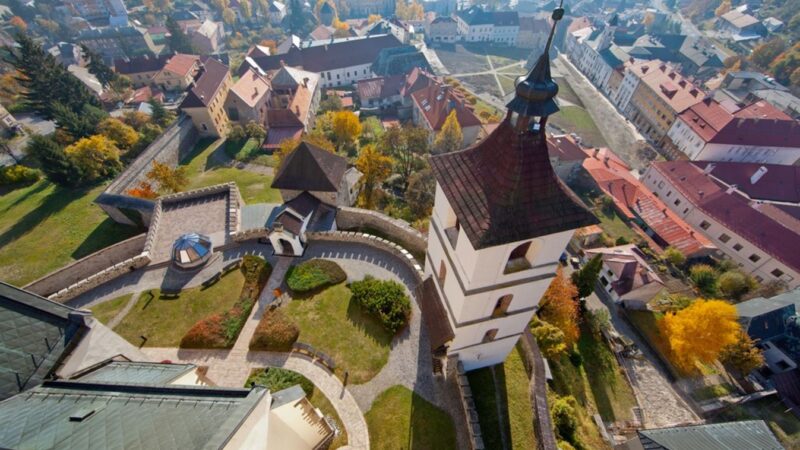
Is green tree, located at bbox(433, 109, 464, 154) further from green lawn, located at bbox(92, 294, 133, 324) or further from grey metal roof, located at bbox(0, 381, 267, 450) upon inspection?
grey metal roof, located at bbox(0, 381, 267, 450)

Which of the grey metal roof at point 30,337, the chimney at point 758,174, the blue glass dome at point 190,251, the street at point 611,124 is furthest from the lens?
the street at point 611,124

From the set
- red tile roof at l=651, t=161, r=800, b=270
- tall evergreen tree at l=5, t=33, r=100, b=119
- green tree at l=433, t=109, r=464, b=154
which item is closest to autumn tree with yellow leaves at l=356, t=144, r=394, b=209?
green tree at l=433, t=109, r=464, b=154

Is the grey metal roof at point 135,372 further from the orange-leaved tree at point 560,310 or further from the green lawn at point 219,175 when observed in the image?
the green lawn at point 219,175

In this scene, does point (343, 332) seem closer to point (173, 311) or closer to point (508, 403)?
point (508, 403)

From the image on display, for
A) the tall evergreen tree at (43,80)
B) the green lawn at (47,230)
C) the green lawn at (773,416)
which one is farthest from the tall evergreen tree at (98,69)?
the green lawn at (773,416)

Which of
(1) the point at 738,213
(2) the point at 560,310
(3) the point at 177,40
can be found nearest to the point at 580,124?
(1) the point at 738,213

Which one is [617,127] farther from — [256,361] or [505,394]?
[256,361]
